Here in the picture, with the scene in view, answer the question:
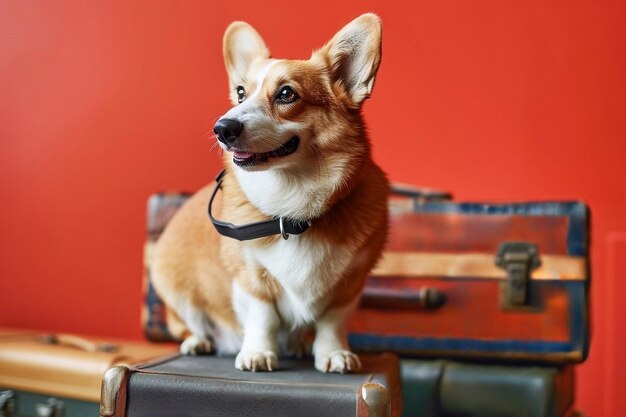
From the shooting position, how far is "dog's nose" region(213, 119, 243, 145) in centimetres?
91

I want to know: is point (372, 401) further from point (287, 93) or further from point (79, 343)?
point (79, 343)

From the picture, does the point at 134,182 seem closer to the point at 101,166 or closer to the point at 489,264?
the point at 101,166

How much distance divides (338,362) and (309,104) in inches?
15.2

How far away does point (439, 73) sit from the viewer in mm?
1846

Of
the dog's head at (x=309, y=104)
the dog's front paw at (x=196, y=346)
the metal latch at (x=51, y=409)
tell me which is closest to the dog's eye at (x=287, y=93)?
the dog's head at (x=309, y=104)

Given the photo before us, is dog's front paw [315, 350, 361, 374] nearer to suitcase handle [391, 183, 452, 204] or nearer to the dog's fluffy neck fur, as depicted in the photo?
the dog's fluffy neck fur

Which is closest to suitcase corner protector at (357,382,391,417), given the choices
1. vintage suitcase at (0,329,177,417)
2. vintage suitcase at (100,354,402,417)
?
vintage suitcase at (100,354,402,417)

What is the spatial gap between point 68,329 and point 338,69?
4.69ft

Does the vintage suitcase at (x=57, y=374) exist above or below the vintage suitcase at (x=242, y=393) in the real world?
below

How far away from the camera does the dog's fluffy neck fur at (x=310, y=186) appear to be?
1.02m

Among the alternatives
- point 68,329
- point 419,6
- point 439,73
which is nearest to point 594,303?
point 439,73

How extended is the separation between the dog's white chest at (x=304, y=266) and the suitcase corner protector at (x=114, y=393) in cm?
26

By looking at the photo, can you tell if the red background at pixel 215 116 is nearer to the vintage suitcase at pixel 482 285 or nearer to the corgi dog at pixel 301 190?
the vintage suitcase at pixel 482 285

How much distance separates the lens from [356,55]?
104cm
